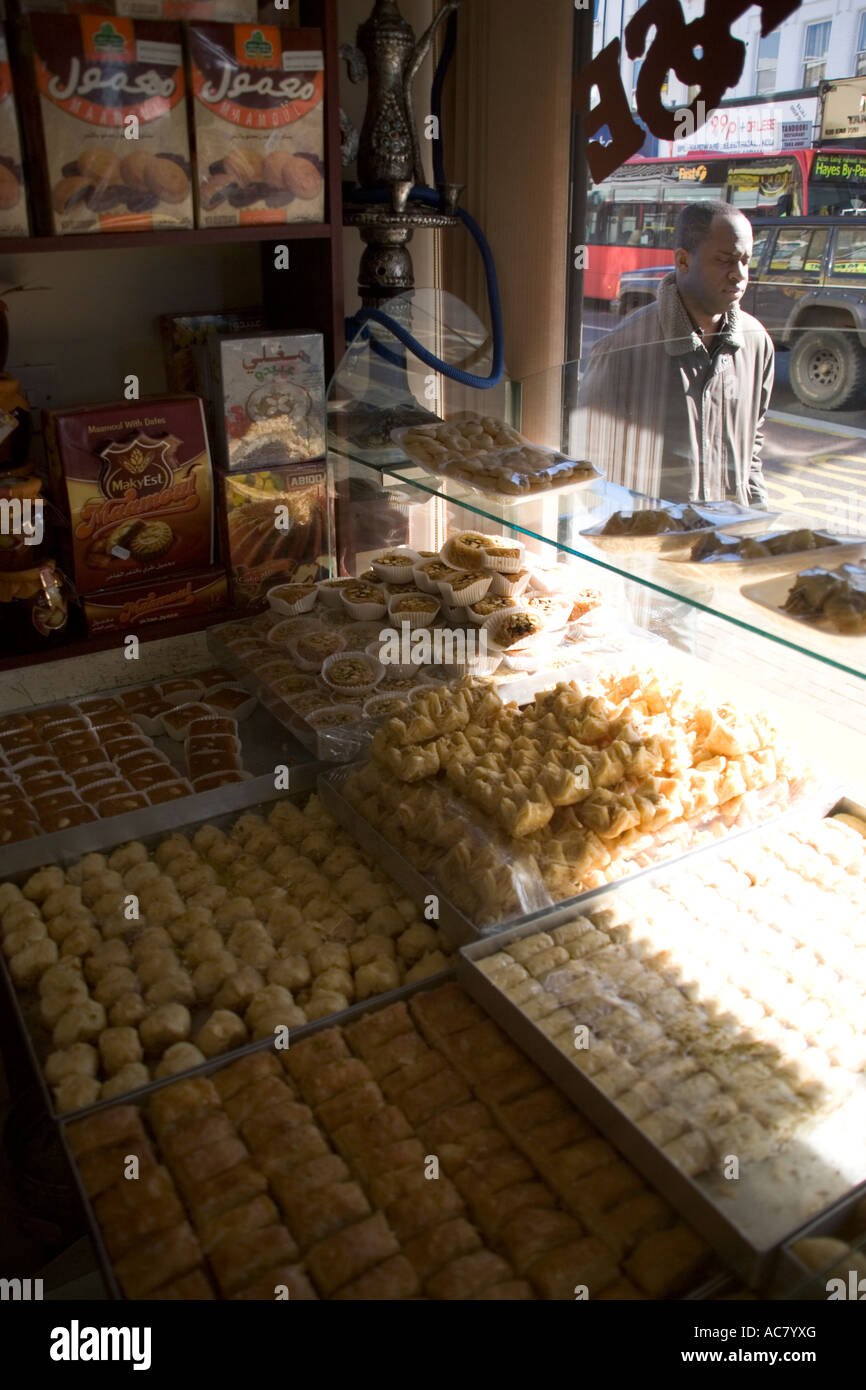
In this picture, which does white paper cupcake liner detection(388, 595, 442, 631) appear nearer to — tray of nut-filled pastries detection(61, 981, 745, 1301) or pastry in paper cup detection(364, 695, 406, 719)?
pastry in paper cup detection(364, 695, 406, 719)

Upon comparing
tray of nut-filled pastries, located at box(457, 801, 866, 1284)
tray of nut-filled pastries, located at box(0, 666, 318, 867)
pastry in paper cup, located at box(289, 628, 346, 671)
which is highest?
pastry in paper cup, located at box(289, 628, 346, 671)

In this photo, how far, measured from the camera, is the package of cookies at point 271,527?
9.93ft

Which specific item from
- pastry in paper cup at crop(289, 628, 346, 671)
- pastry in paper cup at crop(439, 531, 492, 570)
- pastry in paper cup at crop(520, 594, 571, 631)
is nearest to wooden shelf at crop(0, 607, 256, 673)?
pastry in paper cup at crop(289, 628, 346, 671)

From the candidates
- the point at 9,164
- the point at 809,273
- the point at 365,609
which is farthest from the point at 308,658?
the point at 809,273

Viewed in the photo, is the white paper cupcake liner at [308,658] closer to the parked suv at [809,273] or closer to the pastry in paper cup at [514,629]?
the pastry in paper cup at [514,629]

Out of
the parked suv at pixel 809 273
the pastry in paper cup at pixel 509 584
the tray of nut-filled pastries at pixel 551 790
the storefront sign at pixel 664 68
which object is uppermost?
the storefront sign at pixel 664 68

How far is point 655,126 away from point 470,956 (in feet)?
4.88

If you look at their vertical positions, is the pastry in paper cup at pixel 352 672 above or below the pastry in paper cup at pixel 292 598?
below

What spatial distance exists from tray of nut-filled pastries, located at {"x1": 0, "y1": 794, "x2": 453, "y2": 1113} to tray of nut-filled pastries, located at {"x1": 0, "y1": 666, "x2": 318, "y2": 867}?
0.06 meters

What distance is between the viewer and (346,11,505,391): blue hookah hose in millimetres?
3072

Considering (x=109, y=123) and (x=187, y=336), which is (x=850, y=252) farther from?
(x=109, y=123)

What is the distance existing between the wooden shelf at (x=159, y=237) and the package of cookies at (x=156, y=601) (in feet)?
2.94

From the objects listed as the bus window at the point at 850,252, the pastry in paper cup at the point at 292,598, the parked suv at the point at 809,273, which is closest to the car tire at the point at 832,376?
the parked suv at the point at 809,273
